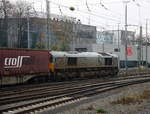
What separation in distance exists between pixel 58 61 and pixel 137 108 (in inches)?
723

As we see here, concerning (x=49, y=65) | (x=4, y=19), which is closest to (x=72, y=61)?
(x=49, y=65)

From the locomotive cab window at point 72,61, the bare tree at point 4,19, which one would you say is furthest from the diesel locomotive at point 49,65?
the bare tree at point 4,19

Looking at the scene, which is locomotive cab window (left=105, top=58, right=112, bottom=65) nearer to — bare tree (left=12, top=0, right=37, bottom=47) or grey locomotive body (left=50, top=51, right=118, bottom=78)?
grey locomotive body (left=50, top=51, right=118, bottom=78)

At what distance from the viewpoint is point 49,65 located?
2948cm

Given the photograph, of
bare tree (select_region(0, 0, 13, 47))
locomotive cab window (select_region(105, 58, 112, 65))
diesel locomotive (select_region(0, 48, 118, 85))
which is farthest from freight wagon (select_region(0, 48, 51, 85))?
bare tree (select_region(0, 0, 13, 47))

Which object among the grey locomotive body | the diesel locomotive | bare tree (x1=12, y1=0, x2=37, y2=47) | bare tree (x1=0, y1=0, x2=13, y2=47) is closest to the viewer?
the diesel locomotive

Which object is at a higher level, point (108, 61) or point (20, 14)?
point (20, 14)

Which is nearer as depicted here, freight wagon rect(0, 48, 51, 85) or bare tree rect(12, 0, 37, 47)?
freight wagon rect(0, 48, 51, 85)

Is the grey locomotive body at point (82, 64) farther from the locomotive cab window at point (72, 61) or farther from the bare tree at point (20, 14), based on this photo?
the bare tree at point (20, 14)

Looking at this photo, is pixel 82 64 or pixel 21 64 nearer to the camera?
pixel 21 64

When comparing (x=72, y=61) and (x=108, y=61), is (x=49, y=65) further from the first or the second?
(x=108, y=61)

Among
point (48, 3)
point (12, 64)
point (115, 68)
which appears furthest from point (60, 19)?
point (12, 64)

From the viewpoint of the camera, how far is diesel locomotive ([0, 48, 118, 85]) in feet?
79.7

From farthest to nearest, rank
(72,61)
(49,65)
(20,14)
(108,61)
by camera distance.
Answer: (20,14), (108,61), (72,61), (49,65)
